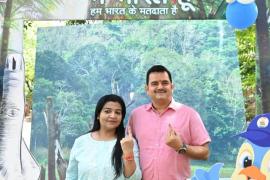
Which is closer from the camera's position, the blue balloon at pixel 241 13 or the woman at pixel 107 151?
the woman at pixel 107 151

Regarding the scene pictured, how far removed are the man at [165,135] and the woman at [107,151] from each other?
0.24ft

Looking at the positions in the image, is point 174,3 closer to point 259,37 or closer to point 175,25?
point 175,25

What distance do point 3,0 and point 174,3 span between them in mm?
1301

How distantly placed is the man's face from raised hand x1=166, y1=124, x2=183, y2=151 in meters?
0.19

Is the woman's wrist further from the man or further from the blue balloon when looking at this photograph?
the blue balloon

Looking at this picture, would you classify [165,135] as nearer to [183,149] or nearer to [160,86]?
[183,149]

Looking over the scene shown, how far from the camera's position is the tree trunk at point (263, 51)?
2.97m

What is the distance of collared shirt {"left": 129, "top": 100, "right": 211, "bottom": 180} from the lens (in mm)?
2115

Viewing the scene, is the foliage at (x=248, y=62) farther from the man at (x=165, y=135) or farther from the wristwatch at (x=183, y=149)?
the wristwatch at (x=183, y=149)

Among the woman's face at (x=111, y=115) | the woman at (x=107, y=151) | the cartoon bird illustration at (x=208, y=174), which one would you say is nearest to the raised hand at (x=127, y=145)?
the woman at (x=107, y=151)

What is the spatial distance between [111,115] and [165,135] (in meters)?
0.30

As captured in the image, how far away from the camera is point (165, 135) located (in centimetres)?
213

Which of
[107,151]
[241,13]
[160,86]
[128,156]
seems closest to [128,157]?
[128,156]

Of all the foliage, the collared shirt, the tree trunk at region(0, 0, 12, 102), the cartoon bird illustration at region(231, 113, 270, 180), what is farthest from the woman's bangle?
the tree trunk at region(0, 0, 12, 102)
